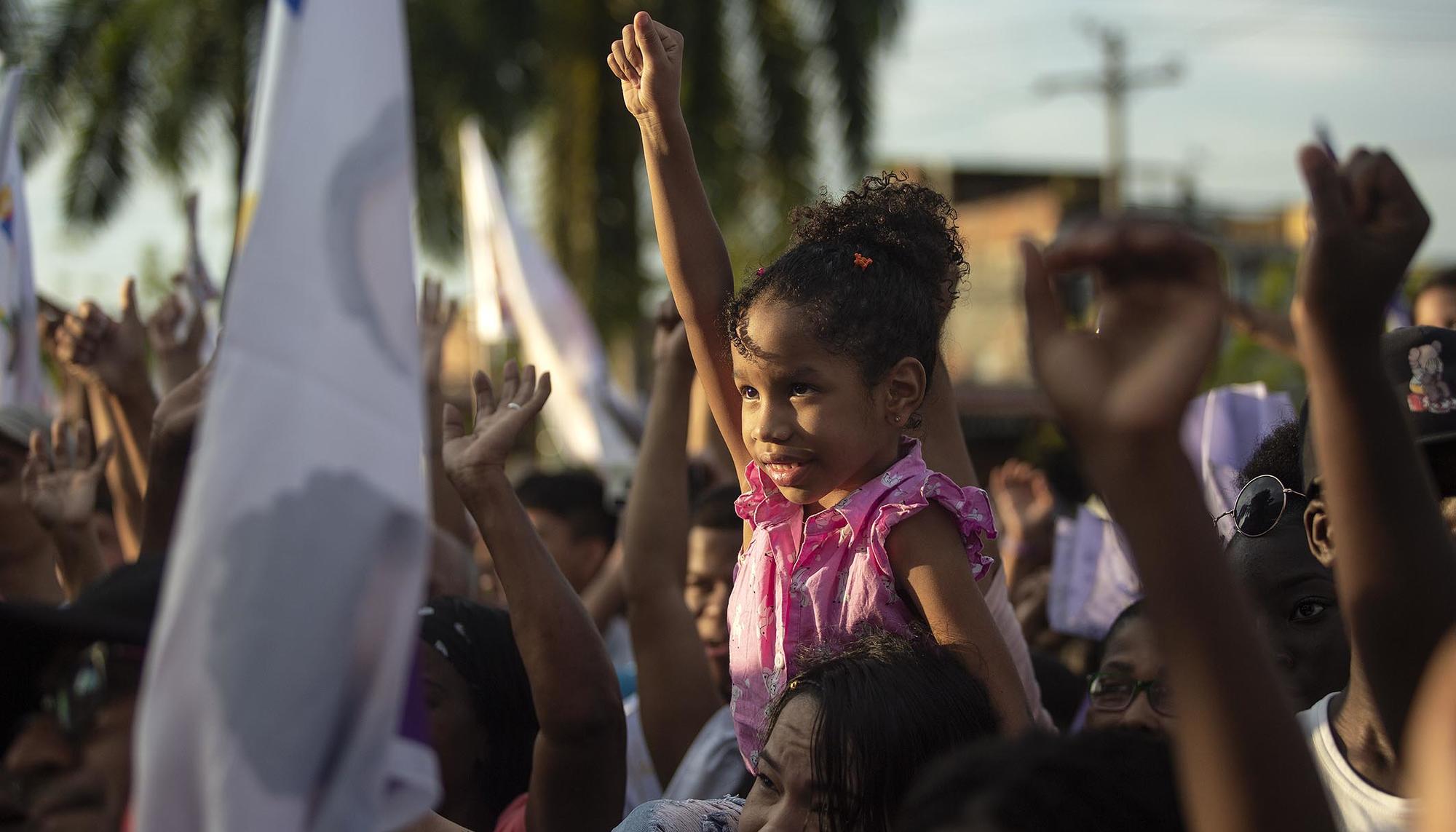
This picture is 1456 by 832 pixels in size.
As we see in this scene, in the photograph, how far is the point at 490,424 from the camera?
107 inches

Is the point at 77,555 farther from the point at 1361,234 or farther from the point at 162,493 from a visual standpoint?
the point at 1361,234

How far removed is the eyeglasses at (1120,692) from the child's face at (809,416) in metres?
0.78

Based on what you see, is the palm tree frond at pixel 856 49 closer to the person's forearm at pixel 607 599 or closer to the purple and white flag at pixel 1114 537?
the purple and white flag at pixel 1114 537

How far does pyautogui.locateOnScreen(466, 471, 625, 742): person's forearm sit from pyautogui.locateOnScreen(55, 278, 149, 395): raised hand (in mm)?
1900

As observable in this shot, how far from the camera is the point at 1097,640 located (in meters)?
4.56

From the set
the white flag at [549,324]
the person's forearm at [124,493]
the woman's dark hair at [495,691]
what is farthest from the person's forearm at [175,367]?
the white flag at [549,324]

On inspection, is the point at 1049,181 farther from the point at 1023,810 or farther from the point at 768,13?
the point at 1023,810

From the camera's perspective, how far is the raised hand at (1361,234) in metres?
1.49

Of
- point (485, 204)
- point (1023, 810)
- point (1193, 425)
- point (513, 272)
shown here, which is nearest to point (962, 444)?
point (1023, 810)

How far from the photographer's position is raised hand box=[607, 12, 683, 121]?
2.68m

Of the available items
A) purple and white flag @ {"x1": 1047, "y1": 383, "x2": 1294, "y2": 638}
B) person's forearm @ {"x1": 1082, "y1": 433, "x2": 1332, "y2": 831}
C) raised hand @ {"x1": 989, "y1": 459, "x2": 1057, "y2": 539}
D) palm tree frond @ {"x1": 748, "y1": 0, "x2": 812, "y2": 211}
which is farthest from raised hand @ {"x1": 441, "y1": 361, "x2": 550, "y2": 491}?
palm tree frond @ {"x1": 748, "y1": 0, "x2": 812, "y2": 211}

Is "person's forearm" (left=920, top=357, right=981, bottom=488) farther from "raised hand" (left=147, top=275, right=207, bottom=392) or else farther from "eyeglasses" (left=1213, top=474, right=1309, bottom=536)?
"raised hand" (left=147, top=275, right=207, bottom=392)

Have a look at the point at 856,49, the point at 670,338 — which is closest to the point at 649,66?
the point at 670,338

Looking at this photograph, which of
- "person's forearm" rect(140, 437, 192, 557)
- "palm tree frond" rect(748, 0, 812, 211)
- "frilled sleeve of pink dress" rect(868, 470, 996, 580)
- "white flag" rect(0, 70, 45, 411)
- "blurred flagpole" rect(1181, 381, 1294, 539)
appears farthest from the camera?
"palm tree frond" rect(748, 0, 812, 211)
